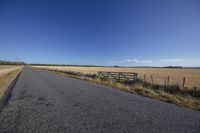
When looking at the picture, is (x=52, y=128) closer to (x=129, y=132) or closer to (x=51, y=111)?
(x=51, y=111)

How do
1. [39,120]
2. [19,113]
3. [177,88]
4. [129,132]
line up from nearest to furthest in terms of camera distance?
1. [129,132]
2. [39,120]
3. [19,113]
4. [177,88]

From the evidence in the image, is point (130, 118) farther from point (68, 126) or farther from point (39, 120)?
point (39, 120)

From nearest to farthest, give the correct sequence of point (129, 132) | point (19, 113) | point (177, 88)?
1. point (129, 132)
2. point (19, 113)
3. point (177, 88)

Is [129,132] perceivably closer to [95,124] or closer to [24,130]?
[95,124]

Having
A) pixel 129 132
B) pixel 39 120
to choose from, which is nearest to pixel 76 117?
pixel 39 120

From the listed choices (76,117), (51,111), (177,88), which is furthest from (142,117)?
(177,88)

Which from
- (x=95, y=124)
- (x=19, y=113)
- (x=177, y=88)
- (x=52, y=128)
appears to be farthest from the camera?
(x=177, y=88)

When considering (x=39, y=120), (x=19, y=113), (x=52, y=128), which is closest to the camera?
(x=52, y=128)

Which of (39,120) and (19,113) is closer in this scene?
(39,120)

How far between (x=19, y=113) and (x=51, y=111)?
1198 millimetres

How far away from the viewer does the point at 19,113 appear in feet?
19.2

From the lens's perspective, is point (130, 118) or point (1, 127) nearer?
point (1, 127)

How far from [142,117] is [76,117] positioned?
2353 mm

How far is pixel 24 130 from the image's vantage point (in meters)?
4.23
